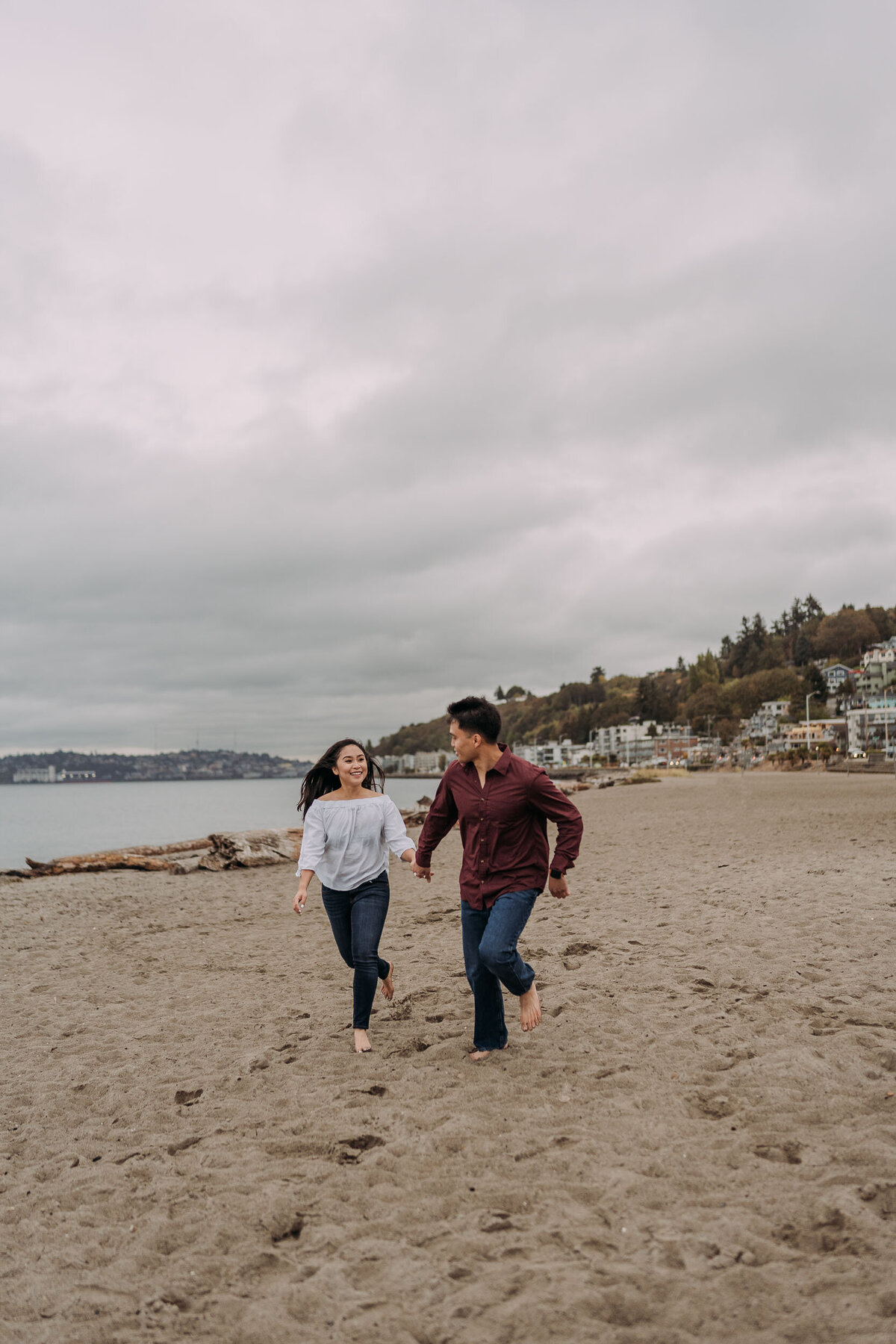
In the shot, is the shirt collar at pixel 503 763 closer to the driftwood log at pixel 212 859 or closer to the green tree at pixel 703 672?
Answer: the driftwood log at pixel 212 859

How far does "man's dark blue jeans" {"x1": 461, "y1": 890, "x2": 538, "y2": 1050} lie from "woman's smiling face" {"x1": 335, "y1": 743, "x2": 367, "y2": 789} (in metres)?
1.06

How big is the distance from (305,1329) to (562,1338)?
847 mm

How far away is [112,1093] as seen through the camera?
15.9 feet

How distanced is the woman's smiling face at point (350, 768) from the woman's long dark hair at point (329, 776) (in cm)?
5

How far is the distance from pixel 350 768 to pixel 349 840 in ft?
1.53

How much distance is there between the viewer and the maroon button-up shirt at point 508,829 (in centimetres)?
463

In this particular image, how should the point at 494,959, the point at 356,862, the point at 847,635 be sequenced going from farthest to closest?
the point at 847,635 < the point at 356,862 < the point at 494,959

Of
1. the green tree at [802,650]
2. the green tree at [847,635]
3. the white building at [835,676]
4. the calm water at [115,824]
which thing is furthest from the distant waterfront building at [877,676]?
the calm water at [115,824]

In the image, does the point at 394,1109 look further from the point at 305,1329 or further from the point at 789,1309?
the point at 789,1309

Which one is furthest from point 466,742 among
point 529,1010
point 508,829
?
point 529,1010

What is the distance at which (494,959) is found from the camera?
14.8 feet

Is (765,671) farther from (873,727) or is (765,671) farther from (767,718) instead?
(873,727)

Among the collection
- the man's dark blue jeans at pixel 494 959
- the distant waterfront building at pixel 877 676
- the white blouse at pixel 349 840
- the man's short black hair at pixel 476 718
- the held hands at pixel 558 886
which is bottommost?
the man's dark blue jeans at pixel 494 959

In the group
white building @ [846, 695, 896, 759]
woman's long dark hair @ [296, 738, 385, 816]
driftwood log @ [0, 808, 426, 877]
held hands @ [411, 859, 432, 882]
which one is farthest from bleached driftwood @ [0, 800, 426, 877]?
white building @ [846, 695, 896, 759]
